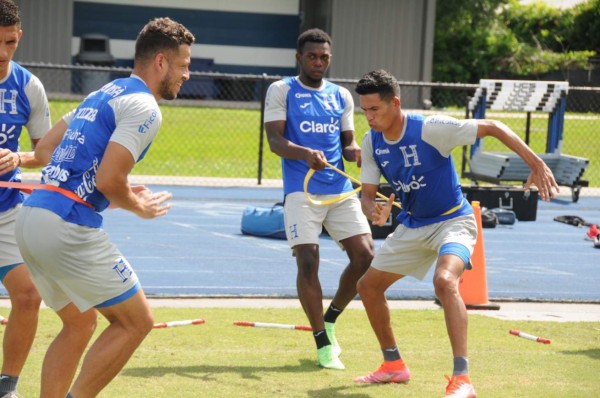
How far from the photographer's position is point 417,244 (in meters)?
6.97

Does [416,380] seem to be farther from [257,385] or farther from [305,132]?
[305,132]

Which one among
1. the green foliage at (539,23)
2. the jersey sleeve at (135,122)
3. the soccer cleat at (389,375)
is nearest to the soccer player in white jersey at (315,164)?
the soccer cleat at (389,375)

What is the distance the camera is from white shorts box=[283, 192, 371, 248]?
7.83m

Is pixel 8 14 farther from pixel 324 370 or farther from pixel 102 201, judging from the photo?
pixel 324 370

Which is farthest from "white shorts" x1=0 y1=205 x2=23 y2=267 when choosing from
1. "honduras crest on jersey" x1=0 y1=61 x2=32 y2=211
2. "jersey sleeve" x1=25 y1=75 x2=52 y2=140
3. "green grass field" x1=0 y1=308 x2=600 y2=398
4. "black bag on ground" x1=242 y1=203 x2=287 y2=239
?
"black bag on ground" x1=242 y1=203 x2=287 y2=239

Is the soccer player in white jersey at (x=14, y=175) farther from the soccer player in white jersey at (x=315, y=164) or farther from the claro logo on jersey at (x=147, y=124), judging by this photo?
the soccer player in white jersey at (x=315, y=164)

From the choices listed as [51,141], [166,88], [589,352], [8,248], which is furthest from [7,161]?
[589,352]

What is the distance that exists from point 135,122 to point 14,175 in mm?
1646

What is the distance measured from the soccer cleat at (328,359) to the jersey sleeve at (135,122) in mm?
2670

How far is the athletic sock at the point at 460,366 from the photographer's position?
620 cm

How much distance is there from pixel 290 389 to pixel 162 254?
5.51 m

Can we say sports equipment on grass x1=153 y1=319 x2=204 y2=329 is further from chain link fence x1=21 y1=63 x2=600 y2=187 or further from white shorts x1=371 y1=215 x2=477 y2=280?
chain link fence x1=21 y1=63 x2=600 y2=187

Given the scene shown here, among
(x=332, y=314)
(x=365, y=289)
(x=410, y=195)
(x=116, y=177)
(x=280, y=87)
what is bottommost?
(x=332, y=314)

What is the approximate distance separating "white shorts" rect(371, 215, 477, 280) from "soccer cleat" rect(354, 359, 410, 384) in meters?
0.58
